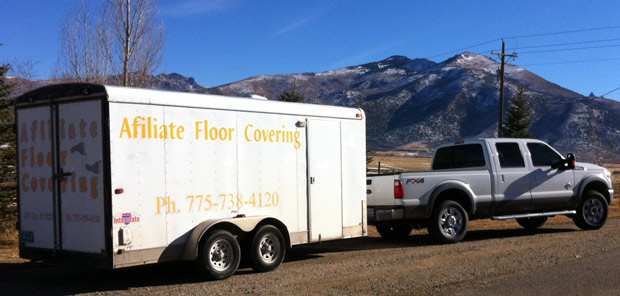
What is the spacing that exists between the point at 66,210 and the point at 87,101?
1.53m

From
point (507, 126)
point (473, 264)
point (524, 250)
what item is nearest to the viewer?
point (473, 264)

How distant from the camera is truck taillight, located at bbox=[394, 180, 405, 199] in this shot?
1258cm

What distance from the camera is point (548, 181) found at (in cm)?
1412

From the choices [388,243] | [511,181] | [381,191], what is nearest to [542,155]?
[511,181]

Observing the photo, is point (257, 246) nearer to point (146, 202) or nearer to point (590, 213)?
point (146, 202)

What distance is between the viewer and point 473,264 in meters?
10.1

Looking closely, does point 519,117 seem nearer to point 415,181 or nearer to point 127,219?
point 415,181

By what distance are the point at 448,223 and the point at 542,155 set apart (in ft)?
9.98

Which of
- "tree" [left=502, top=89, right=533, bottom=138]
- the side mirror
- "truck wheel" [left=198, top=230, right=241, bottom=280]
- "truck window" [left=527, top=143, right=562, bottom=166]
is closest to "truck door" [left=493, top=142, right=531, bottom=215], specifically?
"truck window" [left=527, top=143, right=562, bottom=166]

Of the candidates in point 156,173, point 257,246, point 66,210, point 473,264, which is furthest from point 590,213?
point 66,210

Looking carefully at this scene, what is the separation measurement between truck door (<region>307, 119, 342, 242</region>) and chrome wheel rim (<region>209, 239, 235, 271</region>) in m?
1.70

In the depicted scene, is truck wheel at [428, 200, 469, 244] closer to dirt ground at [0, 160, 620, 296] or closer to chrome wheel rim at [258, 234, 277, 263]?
dirt ground at [0, 160, 620, 296]

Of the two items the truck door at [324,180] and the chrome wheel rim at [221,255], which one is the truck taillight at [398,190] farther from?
the chrome wheel rim at [221,255]

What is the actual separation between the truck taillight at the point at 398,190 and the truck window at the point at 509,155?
2523 mm
